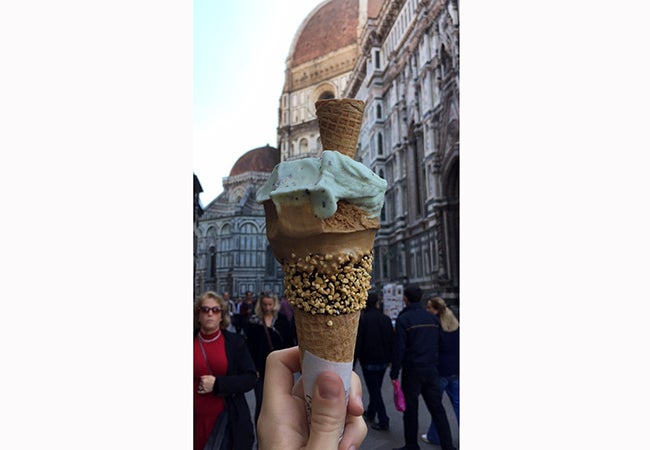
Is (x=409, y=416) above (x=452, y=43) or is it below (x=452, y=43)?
below

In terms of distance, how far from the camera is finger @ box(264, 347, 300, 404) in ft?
4.48

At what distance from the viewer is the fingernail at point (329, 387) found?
121 centimetres

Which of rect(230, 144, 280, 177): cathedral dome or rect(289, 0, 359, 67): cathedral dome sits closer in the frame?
rect(289, 0, 359, 67): cathedral dome

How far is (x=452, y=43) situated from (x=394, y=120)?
466 centimetres

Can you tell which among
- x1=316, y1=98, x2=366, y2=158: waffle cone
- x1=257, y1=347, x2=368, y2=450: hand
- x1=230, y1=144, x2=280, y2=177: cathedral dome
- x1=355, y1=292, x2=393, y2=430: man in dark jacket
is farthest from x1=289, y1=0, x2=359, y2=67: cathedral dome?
x1=257, y1=347, x2=368, y2=450: hand

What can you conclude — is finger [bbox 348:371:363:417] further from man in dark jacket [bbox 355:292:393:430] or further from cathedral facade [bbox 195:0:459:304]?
cathedral facade [bbox 195:0:459:304]

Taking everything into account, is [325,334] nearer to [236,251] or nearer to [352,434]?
[352,434]

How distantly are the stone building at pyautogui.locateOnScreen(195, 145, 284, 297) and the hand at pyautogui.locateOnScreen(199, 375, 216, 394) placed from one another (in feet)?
61.5

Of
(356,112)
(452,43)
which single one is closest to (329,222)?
(356,112)

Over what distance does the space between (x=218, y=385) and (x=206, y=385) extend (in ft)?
0.22

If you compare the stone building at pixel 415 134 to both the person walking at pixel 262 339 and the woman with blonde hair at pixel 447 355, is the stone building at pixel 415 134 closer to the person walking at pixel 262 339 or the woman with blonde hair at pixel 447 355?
the woman with blonde hair at pixel 447 355

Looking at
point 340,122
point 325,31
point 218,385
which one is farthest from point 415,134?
point 325,31

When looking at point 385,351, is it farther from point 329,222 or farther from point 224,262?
point 224,262

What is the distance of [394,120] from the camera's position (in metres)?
13.8
